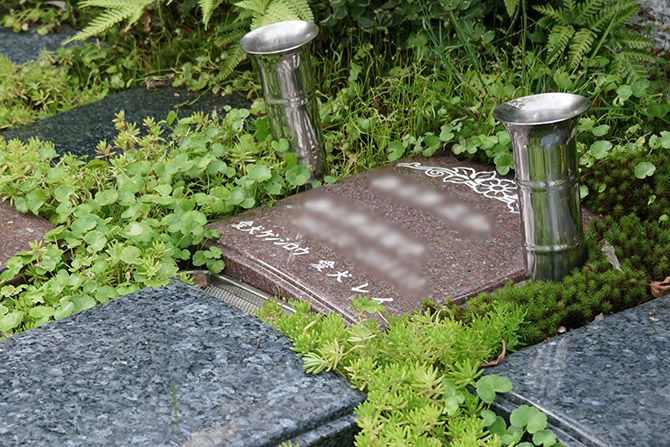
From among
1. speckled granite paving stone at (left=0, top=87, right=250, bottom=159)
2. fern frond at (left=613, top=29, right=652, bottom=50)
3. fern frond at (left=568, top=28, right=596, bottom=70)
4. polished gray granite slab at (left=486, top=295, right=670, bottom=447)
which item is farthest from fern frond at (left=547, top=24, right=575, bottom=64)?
polished gray granite slab at (left=486, top=295, right=670, bottom=447)

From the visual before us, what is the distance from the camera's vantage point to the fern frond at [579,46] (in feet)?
12.3

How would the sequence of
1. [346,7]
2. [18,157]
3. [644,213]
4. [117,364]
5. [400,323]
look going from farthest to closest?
1. [346,7]
2. [18,157]
3. [644,213]
4. [400,323]
5. [117,364]


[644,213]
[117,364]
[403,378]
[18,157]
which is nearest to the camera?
[403,378]

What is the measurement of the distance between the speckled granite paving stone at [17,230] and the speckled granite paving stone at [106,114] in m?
0.70

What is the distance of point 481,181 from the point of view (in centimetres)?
331

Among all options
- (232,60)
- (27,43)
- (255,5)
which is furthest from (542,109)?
(27,43)

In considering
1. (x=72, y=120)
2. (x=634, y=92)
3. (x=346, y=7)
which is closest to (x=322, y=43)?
(x=346, y=7)

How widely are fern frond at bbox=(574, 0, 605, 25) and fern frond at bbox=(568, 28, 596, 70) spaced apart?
0.07 m

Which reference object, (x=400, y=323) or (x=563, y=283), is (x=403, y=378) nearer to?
(x=400, y=323)

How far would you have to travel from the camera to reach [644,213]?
2.90 meters

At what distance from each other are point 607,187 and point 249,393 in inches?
67.3

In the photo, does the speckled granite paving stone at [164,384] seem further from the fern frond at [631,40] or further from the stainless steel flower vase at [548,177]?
the fern frond at [631,40]

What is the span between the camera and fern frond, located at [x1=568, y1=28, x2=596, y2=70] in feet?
12.3

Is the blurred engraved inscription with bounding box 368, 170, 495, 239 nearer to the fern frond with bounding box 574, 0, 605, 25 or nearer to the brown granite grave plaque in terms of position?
the brown granite grave plaque
